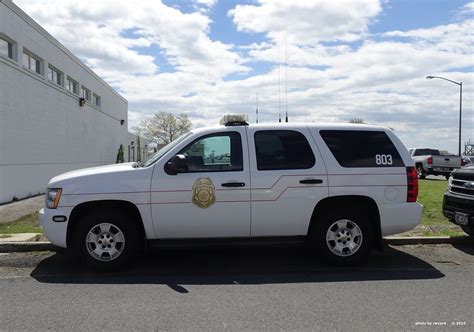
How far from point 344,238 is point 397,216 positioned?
79cm

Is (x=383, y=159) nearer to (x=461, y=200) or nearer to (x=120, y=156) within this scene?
(x=461, y=200)

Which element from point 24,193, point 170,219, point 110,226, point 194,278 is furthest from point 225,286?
point 24,193

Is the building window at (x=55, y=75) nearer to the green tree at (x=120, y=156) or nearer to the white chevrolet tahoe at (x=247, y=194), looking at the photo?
the white chevrolet tahoe at (x=247, y=194)

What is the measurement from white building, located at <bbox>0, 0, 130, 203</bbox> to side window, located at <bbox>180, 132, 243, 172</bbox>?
9.67 metres

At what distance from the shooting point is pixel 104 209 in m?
6.14

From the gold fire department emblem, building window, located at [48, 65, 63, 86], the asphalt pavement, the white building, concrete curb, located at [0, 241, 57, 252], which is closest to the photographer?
the asphalt pavement

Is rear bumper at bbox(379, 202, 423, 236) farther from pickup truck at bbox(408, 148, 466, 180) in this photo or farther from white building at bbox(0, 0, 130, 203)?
pickup truck at bbox(408, 148, 466, 180)

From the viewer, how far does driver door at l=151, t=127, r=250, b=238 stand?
606cm

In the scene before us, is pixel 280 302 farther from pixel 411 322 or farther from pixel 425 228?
pixel 425 228

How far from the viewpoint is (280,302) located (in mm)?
4957

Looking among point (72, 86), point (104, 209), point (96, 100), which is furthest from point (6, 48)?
point (96, 100)

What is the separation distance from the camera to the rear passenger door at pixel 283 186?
20.3 ft

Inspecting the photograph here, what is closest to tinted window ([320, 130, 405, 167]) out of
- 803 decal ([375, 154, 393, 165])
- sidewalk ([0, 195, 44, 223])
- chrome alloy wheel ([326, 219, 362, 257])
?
803 decal ([375, 154, 393, 165])

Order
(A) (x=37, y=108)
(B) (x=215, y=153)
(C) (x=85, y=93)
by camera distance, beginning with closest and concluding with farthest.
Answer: (B) (x=215, y=153)
(A) (x=37, y=108)
(C) (x=85, y=93)
